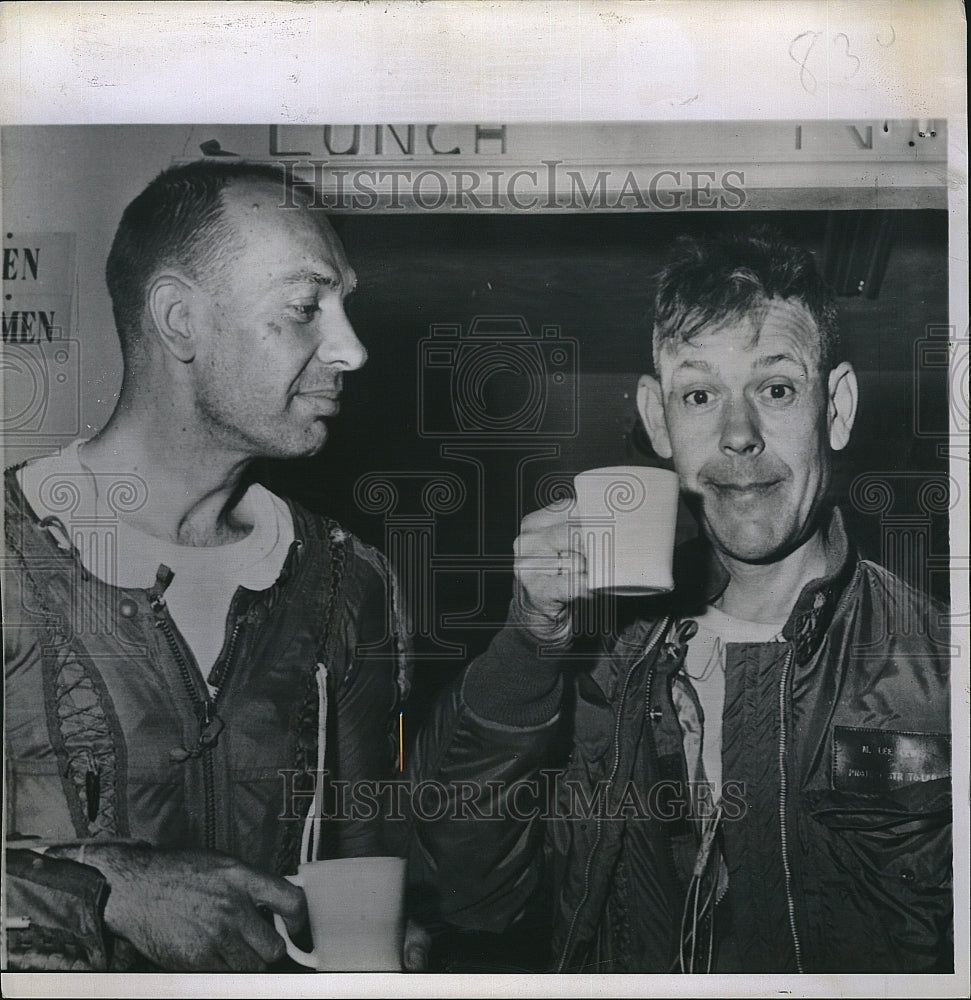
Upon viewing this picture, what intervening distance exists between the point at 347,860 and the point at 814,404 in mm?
1335

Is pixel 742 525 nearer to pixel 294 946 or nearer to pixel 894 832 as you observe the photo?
pixel 894 832

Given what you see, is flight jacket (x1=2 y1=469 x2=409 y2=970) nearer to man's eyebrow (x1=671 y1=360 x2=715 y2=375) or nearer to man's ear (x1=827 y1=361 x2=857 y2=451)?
man's eyebrow (x1=671 y1=360 x2=715 y2=375)

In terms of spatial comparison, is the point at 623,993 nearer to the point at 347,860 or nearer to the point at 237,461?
the point at 347,860

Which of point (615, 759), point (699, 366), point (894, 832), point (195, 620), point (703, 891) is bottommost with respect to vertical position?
point (703, 891)

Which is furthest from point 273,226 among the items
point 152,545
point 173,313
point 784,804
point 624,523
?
point 784,804

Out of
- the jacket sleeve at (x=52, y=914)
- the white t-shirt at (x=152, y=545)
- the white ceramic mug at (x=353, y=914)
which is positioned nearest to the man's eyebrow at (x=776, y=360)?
the white t-shirt at (x=152, y=545)

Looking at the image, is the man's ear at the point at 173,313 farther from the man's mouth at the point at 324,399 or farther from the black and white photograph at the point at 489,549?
the man's mouth at the point at 324,399

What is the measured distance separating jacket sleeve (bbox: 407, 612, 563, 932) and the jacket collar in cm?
31

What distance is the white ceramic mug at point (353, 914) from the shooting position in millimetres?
1991

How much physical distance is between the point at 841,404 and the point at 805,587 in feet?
1.26

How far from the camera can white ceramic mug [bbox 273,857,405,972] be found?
199 centimetres

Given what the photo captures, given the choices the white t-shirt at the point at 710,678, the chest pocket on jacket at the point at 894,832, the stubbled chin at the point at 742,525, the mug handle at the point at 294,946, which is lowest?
the mug handle at the point at 294,946

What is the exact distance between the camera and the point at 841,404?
2004 millimetres

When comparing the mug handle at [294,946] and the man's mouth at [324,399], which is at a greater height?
the man's mouth at [324,399]
